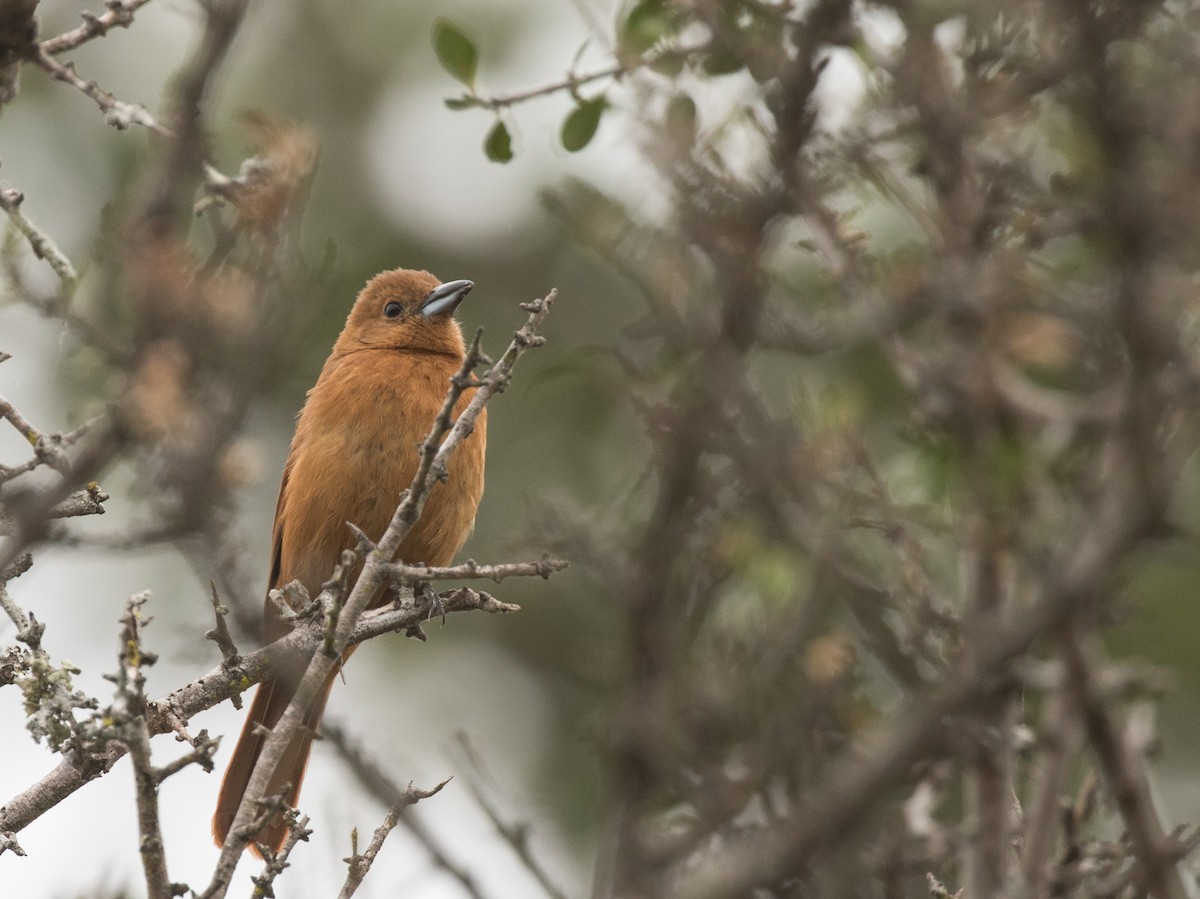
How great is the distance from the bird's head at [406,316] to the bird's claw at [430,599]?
2.01m

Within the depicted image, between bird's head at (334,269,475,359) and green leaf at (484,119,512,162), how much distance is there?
1.78 metres

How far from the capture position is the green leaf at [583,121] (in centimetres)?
475

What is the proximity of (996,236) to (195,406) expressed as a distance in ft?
8.14

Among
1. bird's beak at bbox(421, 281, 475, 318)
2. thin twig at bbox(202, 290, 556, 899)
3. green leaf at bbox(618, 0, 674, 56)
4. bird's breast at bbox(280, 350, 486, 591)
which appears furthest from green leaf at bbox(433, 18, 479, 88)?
bird's beak at bbox(421, 281, 475, 318)

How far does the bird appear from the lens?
5.96 meters

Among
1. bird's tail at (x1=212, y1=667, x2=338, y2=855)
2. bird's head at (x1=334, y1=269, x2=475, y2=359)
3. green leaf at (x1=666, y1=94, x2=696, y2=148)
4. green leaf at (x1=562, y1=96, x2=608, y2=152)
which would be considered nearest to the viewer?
green leaf at (x1=666, y1=94, x2=696, y2=148)

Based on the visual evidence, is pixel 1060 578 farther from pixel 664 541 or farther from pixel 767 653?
pixel 767 653

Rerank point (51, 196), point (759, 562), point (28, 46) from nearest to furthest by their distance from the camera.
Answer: point (28, 46)
point (759, 562)
point (51, 196)

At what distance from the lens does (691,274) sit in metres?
4.63

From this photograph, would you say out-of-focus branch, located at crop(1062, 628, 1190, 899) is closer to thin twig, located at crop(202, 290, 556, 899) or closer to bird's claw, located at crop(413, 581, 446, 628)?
thin twig, located at crop(202, 290, 556, 899)

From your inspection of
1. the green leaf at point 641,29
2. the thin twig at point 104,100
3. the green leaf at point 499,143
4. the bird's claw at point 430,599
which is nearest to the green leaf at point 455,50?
the green leaf at point 499,143

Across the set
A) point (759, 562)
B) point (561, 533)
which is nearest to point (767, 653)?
point (759, 562)

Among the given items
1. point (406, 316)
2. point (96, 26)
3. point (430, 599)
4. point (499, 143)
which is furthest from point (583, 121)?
point (406, 316)

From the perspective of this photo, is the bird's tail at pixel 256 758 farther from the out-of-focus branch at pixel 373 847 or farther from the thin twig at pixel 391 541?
the thin twig at pixel 391 541
